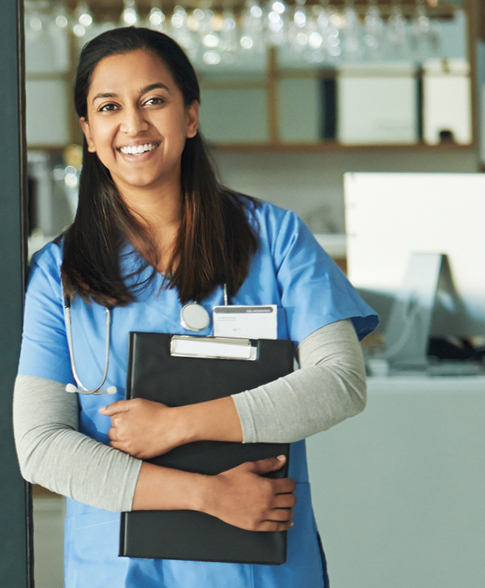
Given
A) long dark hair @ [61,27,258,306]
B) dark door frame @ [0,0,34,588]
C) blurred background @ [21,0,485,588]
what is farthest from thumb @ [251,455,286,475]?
blurred background @ [21,0,485,588]

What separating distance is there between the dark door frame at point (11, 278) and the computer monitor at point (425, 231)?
95 cm

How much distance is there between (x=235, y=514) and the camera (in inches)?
28.4

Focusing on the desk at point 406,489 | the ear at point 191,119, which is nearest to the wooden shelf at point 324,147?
the desk at point 406,489

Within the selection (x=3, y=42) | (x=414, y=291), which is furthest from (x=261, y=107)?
(x=3, y=42)

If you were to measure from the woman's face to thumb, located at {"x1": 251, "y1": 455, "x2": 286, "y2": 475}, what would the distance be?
38cm

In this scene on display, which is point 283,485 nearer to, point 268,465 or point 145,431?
point 268,465

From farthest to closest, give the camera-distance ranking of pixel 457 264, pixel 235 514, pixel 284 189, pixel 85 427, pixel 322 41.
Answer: pixel 284 189, pixel 322 41, pixel 457 264, pixel 85 427, pixel 235 514

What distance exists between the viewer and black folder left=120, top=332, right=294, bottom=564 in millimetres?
741

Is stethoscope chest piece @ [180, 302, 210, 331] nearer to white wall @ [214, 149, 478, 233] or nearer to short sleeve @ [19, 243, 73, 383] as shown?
short sleeve @ [19, 243, 73, 383]

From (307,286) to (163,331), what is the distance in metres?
0.20

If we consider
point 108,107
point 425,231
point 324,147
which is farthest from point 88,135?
point 324,147

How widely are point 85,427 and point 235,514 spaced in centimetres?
23

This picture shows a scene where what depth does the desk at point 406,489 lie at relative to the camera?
139 centimetres

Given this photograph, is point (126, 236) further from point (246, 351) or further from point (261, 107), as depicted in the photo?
point (261, 107)
